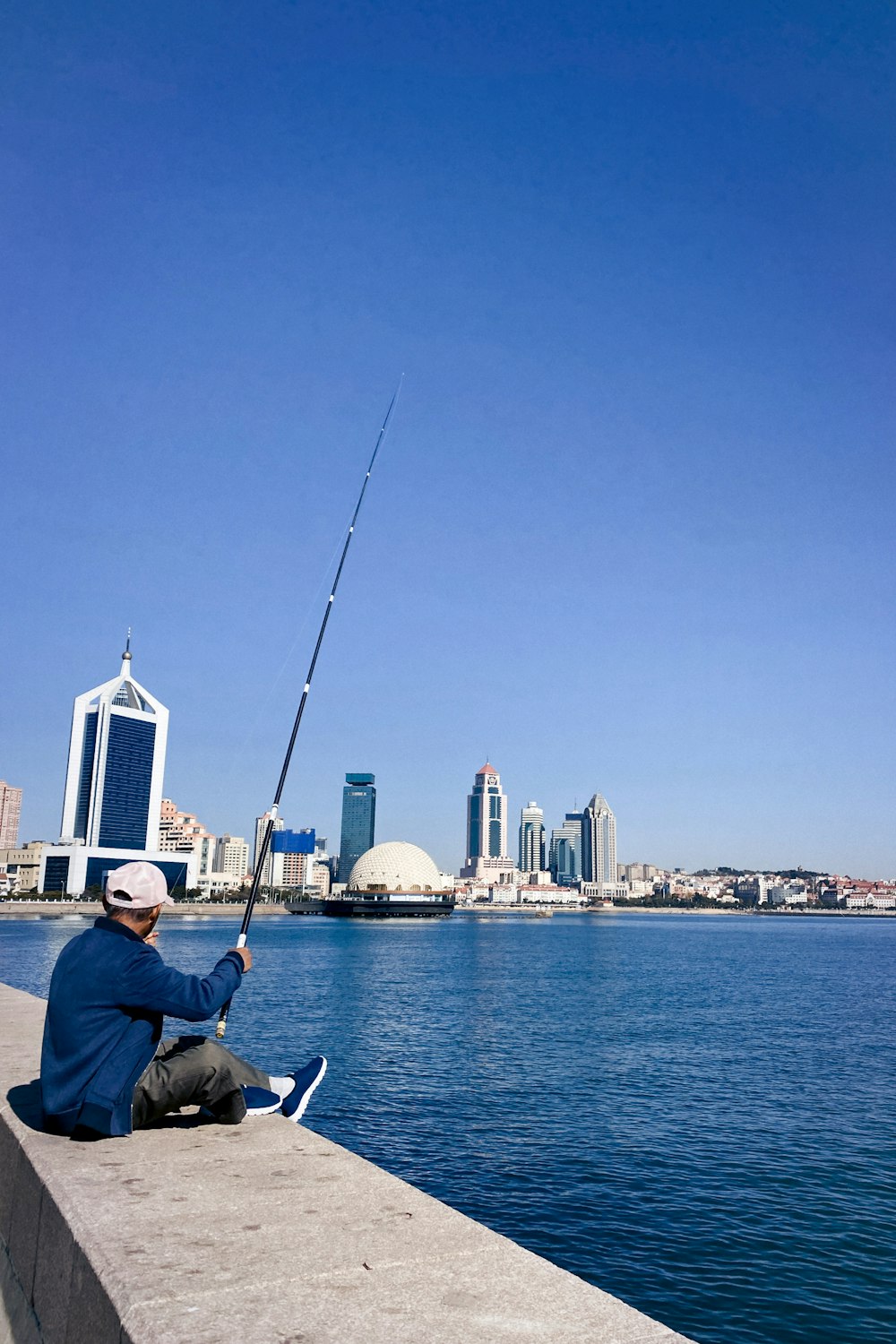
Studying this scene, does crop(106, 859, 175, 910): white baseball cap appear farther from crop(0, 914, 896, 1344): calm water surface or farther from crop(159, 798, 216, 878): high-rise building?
crop(159, 798, 216, 878): high-rise building

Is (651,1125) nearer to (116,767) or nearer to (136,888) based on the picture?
(136,888)

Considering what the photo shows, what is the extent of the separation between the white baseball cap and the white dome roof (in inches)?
5174

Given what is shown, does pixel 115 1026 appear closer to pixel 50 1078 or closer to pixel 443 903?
pixel 50 1078

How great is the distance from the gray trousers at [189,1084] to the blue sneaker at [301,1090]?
589 mm

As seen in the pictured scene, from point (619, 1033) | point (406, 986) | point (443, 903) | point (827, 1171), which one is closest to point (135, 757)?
point (443, 903)

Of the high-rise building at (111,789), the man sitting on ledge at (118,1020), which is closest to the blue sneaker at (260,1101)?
the man sitting on ledge at (118,1020)

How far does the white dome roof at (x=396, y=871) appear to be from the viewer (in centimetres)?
13338

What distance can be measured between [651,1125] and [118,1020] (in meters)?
10.8

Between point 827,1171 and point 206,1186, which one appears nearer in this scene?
point 206,1186

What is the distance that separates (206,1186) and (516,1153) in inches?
353

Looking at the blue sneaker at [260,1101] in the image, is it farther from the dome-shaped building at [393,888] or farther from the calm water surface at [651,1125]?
the dome-shaped building at [393,888]

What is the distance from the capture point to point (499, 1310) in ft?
7.64

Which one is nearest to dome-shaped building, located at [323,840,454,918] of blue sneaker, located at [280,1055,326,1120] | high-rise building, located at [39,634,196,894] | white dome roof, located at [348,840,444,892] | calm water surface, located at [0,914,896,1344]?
white dome roof, located at [348,840,444,892]

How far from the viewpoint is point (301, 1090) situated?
5.27m
